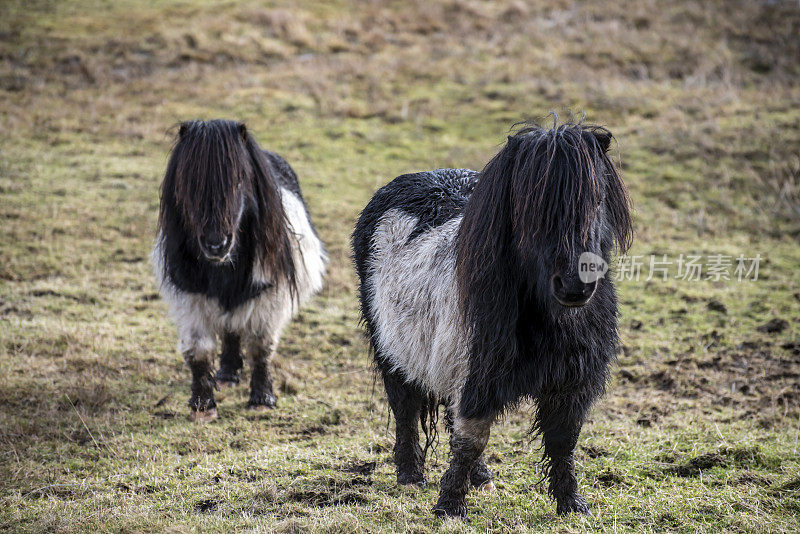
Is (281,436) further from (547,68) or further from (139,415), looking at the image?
(547,68)

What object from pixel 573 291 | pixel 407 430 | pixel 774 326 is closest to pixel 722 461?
pixel 407 430

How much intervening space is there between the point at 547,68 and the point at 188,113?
9623 mm

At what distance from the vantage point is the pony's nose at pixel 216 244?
5723 millimetres

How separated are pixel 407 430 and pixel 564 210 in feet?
7.51

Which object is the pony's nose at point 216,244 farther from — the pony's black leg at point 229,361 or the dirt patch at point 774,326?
the dirt patch at point 774,326

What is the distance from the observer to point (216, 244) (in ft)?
18.8

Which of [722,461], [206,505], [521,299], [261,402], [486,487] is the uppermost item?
[521,299]

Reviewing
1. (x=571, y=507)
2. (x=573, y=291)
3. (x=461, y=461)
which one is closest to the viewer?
(x=573, y=291)

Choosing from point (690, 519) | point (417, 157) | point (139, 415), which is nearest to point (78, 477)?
point (139, 415)

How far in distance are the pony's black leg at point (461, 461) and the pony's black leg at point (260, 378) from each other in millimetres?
2741

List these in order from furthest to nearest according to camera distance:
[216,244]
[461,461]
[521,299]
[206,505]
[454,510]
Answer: [216,244]
[206,505]
[454,510]
[461,461]
[521,299]

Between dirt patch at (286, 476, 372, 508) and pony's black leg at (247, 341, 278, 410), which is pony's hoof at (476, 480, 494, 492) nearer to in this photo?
dirt patch at (286, 476, 372, 508)

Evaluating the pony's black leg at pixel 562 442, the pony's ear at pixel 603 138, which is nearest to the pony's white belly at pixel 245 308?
the pony's black leg at pixel 562 442

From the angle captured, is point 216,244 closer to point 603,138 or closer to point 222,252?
point 222,252
